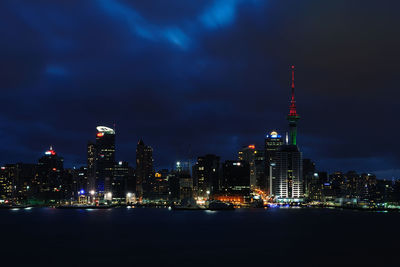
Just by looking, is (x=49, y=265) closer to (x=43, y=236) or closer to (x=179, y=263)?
(x=179, y=263)

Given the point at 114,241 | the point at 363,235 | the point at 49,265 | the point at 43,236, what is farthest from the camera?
the point at 363,235

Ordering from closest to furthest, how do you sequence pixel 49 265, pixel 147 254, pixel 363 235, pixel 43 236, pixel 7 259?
pixel 49 265
pixel 7 259
pixel 147 254
pixel 43 236
pixel 363 235

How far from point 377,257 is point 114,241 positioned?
180 feet

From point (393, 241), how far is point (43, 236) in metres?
83.8

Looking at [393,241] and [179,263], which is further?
[393,241]

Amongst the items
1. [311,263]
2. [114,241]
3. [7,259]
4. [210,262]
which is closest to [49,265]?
[7,259]

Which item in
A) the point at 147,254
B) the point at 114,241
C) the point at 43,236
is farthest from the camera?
the point at 43,236

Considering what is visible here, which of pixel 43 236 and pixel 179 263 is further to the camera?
pixel 43 236

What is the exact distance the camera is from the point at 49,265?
253 feet

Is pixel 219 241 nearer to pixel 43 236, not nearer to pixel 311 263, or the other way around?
pixel 311 263

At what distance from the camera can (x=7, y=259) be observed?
82562 millimetres

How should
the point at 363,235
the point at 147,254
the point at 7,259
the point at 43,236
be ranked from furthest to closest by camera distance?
the point at 363,235
the point at 43,236
the point at 147,254
the point at 7,259

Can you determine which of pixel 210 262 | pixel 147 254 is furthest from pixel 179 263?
pixel 147 254

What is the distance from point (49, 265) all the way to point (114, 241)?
1334 inches
